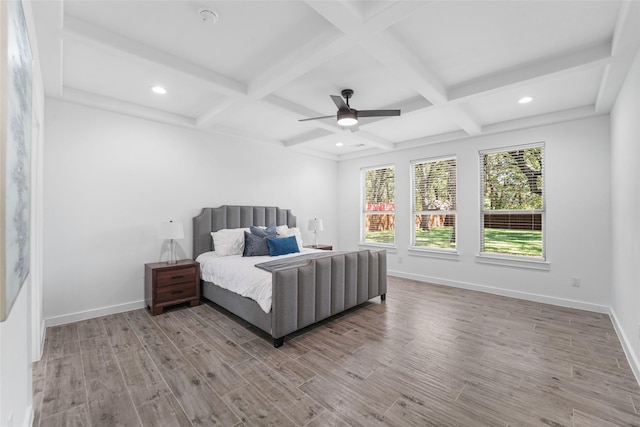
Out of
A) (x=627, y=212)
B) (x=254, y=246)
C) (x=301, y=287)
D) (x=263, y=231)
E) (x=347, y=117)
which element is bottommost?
(x=301, y=287)

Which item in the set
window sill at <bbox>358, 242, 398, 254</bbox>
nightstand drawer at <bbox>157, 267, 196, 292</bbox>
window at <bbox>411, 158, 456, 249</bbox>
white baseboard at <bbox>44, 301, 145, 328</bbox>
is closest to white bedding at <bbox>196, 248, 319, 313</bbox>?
nightstand drawer at <bbox>157, 267, 196, 292</bbox>

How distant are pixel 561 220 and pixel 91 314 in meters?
6.23

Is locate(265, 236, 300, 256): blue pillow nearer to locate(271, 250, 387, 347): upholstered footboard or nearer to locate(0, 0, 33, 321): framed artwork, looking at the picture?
locate(271, 250, 387, 347): upholstered footboard

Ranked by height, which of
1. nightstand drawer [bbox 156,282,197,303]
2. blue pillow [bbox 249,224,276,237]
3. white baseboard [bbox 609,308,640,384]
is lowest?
white baseboard [bbox 609,308,640,384]

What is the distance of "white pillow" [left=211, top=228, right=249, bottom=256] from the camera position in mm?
4207

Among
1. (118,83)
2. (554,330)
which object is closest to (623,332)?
(554,330)

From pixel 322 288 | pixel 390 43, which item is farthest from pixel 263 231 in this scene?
pixel 390 43

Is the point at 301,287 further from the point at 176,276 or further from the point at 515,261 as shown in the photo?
the point at 515,261

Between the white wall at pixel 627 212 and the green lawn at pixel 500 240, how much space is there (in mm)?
904

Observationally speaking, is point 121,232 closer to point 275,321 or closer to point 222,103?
point 222,103

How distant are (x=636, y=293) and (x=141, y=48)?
4.57 m

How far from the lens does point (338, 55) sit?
255cm

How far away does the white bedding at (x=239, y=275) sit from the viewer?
2906 mm

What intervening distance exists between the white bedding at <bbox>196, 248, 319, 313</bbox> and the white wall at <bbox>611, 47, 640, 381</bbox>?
3128 mm
